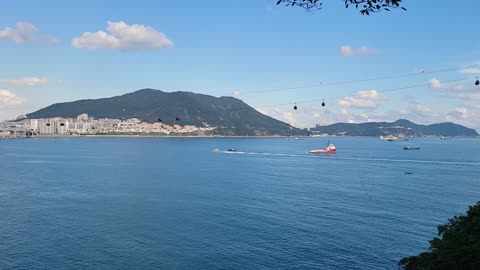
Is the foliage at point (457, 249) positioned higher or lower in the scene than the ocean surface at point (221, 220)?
higher

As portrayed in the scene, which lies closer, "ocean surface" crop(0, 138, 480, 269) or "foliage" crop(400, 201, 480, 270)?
"foliage" crop(400, 201, 480, 270)

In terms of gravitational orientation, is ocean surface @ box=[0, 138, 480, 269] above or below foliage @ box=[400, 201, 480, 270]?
below

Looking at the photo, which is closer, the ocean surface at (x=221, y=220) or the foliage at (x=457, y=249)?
the foliage at (x=457, y=249)

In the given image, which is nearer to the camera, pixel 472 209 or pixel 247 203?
pixel 472 209

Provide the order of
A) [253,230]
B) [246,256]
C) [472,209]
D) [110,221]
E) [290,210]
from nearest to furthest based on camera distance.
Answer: [472,209]
[246,256]
[253,230]
[110,221]
[290,210]

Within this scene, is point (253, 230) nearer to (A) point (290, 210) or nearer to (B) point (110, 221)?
(A) point (290, 210)

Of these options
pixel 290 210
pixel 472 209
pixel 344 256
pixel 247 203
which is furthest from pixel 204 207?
pixel 472 209

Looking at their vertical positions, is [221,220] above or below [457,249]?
below

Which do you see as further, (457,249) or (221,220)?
(221,220)
